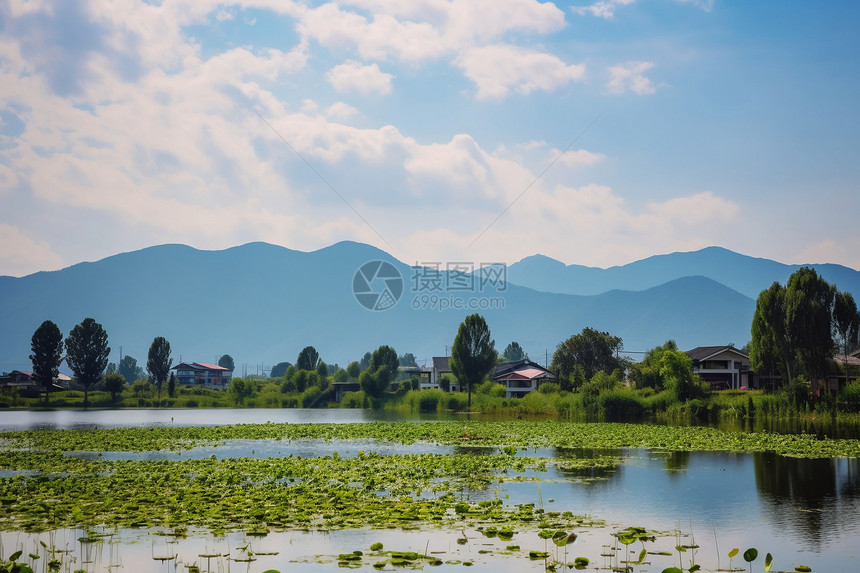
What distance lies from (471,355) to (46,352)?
65.0m

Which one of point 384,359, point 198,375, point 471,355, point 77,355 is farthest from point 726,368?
point 198,375

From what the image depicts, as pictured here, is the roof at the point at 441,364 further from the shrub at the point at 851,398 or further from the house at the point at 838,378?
the shrub at the point at 851,398

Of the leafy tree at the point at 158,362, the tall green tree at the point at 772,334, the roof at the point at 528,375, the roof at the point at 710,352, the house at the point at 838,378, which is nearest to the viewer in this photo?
the house at the point at 838,378

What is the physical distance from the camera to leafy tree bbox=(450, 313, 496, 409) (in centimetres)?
9031

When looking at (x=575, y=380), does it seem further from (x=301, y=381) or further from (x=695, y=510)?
(x=695, y=510)

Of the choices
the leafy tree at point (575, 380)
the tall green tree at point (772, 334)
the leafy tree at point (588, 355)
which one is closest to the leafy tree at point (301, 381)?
the leafy tree at point (588, 355)

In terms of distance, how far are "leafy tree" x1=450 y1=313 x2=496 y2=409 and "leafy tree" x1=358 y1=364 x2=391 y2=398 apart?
51.1 ft

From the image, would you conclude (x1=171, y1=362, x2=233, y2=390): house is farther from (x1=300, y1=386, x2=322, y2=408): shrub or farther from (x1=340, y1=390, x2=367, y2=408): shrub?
(x1=340, y1=390, x2=367, y2=408): shrub

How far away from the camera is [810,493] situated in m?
22.5

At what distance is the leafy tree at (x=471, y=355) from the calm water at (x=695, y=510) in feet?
185

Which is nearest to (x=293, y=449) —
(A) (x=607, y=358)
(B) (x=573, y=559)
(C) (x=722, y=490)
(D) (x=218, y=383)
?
(C) (x=722, y=490)

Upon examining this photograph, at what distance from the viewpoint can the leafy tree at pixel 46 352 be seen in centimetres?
10669

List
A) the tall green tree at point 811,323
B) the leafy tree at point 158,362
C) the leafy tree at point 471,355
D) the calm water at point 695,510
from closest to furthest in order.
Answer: the calm water at point 695,510, the tall green tree at point 811,323, the leafy tree at point 471,355, the leafy tree at point 158,362

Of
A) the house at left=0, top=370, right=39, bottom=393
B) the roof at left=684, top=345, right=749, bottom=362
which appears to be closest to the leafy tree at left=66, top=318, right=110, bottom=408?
the house at left=0, top=370, right=39, bottom=393
